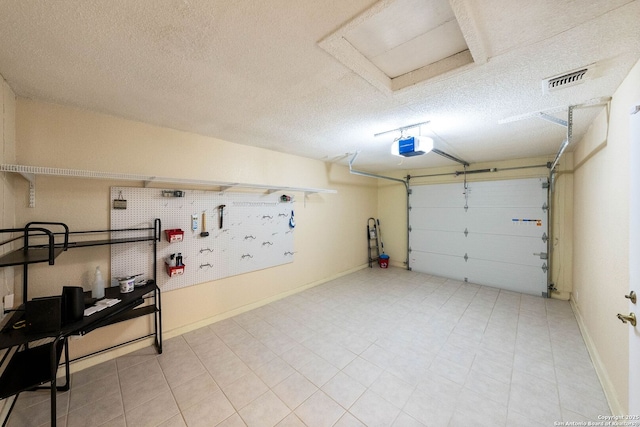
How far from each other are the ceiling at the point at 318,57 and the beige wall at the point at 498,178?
195 centimetres

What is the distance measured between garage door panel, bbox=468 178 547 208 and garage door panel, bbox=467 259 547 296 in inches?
43.5

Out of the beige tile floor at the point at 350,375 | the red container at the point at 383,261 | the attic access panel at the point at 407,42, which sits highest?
the attic access panel at the point at 407,42

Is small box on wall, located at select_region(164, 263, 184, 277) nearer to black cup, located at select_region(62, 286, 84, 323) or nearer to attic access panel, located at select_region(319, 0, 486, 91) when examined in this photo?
black cup, located at select_region(62, 286, 84, 323)

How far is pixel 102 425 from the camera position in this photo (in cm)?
164

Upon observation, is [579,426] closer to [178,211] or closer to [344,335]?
[344,335]

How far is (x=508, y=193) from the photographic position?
4371 mm

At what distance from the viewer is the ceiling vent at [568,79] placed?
152 cm

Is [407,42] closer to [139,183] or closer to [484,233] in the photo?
[139,183]

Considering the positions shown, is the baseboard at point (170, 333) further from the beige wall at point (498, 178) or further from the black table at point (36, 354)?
the beige wall at point (498, 178)

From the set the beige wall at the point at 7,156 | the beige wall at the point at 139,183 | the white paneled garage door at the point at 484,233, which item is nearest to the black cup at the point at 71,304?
the beige wall at the point at 7,156

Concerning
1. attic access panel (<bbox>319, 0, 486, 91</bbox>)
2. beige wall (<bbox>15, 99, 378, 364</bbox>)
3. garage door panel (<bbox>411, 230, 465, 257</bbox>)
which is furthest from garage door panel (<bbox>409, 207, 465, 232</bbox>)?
attic access panel (<bbox>319, 0, 486, 91</bbox>)

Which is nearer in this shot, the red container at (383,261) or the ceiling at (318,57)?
the ceiling at (318,57)

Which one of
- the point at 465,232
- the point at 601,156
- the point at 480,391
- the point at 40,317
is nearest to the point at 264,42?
the point at 40,317

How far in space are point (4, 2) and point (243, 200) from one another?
2511 millimetres
